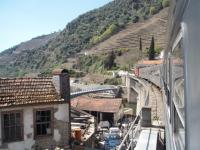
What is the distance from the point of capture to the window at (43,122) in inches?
661

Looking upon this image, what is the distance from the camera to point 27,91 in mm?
17469

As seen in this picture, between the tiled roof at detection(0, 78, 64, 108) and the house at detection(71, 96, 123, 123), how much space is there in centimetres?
2016

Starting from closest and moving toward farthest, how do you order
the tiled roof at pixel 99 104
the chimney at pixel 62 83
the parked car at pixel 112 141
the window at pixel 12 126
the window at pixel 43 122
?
the window at pixel 12 126, the window at pixel 43 122, the chimney at pixel 62 83, the parked car at pixel 112 141, the tiled roof at pixel 99 104

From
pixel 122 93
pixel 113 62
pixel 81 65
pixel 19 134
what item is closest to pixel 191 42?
pixel 19 134

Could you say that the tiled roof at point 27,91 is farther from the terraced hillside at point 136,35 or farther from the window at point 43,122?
the terraced hillside at point 136,35

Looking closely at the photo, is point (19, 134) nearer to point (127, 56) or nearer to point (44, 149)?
point (44, 149)

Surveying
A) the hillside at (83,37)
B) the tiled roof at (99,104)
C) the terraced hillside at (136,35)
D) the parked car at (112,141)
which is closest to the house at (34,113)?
the parked car at (112,141)

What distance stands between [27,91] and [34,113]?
1.33m

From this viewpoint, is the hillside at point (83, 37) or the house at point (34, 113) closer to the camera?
the house at point (34, 113)

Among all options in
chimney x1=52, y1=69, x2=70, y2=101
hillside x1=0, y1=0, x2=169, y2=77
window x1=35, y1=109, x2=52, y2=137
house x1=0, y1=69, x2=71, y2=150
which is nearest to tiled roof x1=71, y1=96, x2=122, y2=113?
chimney x1=52, y1=69, x2=70, y2=101

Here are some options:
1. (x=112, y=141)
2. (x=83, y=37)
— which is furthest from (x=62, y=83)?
(x=83, y=37)

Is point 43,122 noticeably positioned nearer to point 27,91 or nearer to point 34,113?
point 34,113

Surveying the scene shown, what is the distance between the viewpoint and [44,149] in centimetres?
1683

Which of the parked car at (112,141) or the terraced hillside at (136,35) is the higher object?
the terraced hillside at (136,35)
